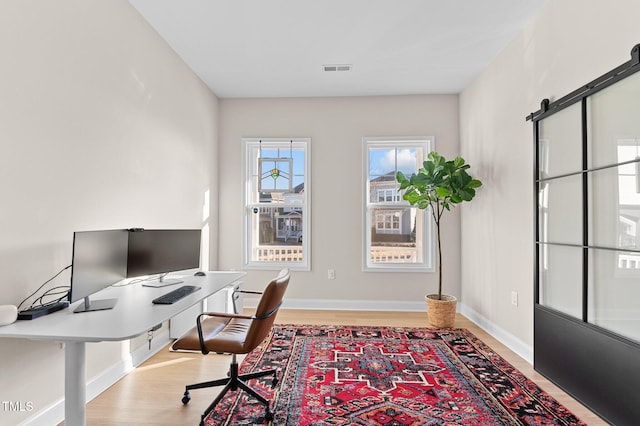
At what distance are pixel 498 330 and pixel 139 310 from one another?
10.5 ft

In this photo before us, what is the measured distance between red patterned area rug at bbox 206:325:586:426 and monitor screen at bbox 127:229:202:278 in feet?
3.27

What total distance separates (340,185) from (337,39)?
1827 millimetres

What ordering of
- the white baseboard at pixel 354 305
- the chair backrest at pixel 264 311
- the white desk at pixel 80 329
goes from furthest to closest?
the white baseboard at pixel 354 305
the chair backrest at pixel 264 311
the white desk at pixel 80 329

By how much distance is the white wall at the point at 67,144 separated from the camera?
170 cm

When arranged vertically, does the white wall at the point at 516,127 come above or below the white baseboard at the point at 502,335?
above

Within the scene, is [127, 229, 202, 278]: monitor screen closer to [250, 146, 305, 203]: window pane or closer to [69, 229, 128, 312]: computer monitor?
[69, 229, 128, 312]: computer monitor

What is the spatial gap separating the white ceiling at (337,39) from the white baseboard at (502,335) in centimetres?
272

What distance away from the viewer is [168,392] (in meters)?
2.35

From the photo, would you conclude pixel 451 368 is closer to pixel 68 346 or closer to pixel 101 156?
pixel 68 346

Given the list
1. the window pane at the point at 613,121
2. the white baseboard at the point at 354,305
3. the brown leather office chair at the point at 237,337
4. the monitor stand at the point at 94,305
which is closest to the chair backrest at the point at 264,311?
the brown leather office chair at the point at 237,337

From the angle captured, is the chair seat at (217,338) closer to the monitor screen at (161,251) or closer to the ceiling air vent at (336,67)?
the monitor screen at (161,251)

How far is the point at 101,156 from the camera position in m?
2.34

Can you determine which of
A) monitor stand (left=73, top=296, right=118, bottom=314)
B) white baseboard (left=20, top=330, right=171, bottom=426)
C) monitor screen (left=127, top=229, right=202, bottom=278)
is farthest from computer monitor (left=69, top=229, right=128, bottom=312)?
white baseboard (left=20, top=330, right=171, bottom=426)

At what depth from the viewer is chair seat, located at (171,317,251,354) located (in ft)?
6.52
